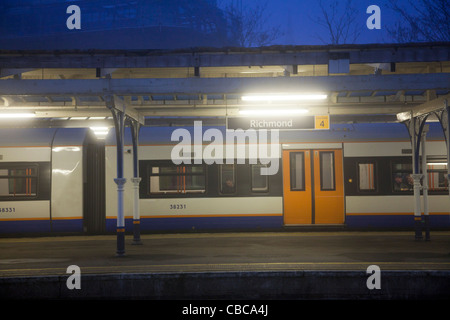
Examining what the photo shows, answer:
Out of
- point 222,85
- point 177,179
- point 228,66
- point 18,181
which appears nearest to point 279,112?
point 228,66

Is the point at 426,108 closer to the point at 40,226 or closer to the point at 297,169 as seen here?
the point at 297,169

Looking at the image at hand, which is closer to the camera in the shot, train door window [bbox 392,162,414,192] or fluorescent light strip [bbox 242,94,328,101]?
fluorescent light strip [bbox 242,94,328,101]

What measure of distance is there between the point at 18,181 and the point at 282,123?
7.39 metres

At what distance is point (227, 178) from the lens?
13.2 m

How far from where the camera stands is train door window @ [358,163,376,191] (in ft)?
43.4

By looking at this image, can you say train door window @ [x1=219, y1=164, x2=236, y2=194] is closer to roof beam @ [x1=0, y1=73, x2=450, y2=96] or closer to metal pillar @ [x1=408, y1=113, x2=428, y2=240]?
metal pillar @ [x1=408, y1=113, x2=428, y2=240]

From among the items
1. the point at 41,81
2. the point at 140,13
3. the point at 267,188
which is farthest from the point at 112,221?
the point at 140,13

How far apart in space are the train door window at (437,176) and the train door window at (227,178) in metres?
5.35

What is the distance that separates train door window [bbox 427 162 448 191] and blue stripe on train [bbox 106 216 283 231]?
423 centimetres

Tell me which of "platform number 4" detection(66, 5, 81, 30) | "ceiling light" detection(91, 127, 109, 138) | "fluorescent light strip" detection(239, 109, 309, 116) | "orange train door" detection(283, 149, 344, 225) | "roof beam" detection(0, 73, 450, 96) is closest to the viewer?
"roof beam" detection(0, 73, 450, 96)

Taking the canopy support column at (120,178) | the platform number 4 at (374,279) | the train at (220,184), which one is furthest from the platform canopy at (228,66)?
the train at (220,184)

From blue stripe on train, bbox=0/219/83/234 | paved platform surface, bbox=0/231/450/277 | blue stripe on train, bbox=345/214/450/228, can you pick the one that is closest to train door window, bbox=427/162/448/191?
blue stripe on train, bbox=345/214/450/228

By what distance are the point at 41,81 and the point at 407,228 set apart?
1012cm

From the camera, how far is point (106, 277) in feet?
24.0
